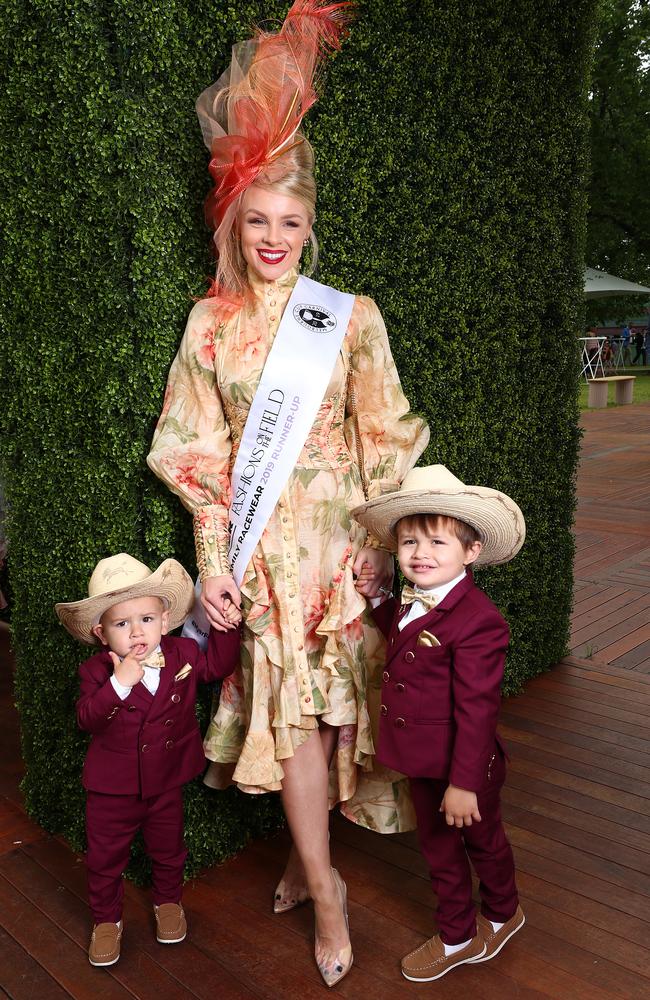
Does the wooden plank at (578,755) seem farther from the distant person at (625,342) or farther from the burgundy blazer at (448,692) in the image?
the distant person at (625,342)

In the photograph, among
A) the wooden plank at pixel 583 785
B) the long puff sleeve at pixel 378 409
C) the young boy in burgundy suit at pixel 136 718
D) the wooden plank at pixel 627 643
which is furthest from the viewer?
the wooden plank at pixel 627 643

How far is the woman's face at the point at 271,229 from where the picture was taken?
6.41 feet

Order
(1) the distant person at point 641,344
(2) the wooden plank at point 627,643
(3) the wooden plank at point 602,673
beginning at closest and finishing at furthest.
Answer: (3) the wooden plank at point 602,673 → (2) the wooden plank at point 627,643 → (1) the distant person at point 641,344

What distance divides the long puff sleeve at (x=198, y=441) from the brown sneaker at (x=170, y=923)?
773mm

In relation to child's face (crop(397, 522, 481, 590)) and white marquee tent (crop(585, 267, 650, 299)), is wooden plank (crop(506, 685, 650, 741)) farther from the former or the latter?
white marquee tent (crop(585, 267, 650, 299))

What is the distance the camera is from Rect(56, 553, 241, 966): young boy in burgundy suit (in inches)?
75.7

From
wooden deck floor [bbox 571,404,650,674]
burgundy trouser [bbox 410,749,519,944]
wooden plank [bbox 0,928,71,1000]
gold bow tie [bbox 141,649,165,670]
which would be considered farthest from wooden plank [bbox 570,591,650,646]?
wooden plank [bbox 0,928,71,1000]

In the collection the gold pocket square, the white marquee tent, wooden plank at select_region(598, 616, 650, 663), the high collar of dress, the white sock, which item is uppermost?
the white marquee tent

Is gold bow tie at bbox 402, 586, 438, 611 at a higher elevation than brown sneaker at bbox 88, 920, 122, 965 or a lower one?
higher

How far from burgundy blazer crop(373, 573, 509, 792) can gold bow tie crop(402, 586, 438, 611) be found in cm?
2

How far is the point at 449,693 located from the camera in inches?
73.2

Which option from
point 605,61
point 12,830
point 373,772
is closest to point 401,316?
point 373,772

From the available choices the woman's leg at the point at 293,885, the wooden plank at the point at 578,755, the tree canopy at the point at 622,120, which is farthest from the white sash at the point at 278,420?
the tree canopy at the point at 622,120

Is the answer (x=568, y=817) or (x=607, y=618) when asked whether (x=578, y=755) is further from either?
(x=607, y=618)
